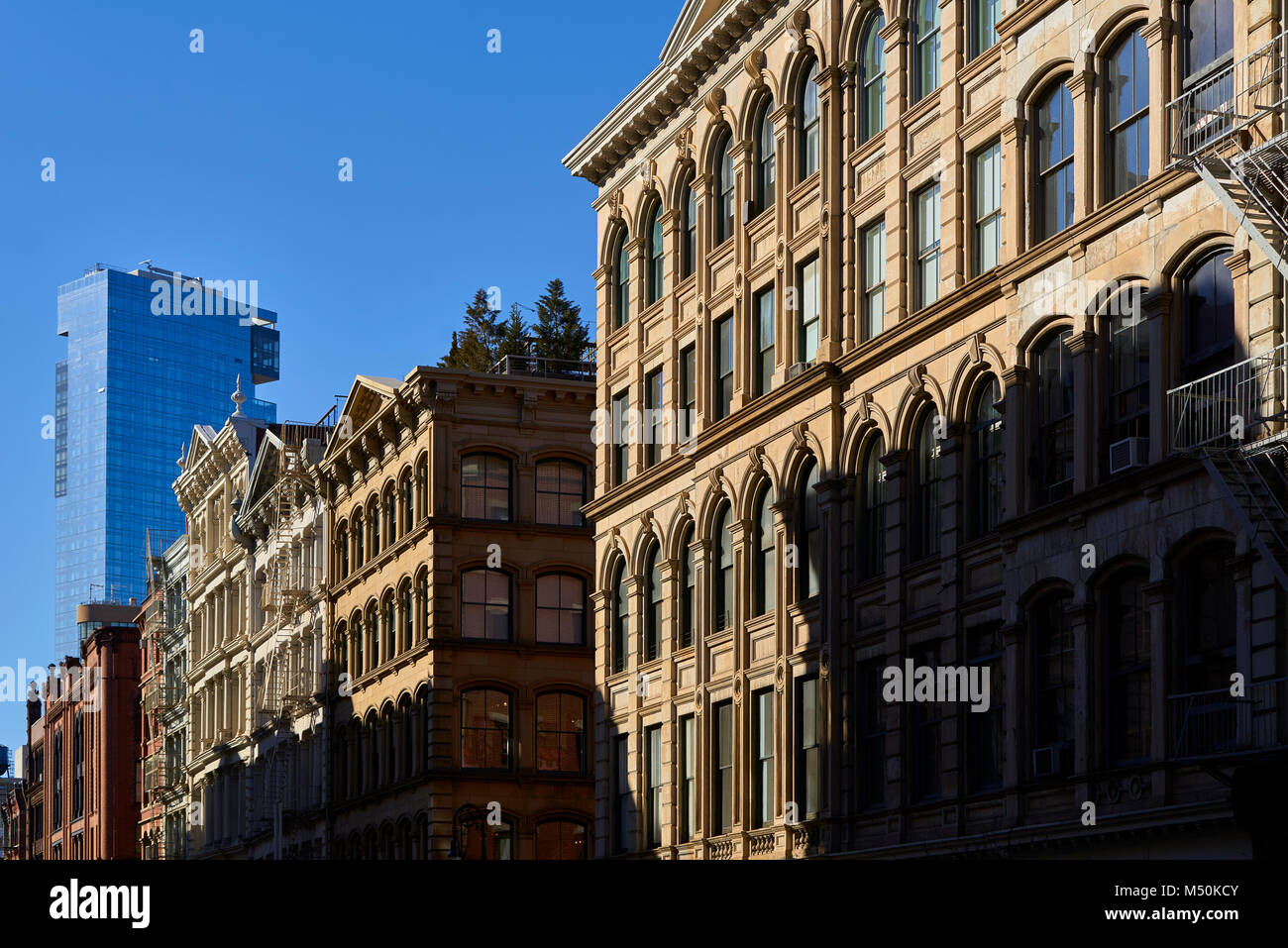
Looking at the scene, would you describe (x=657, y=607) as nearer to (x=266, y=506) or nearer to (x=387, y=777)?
(x=387, y=777)

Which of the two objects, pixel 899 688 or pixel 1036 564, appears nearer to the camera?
pixel 1036 564

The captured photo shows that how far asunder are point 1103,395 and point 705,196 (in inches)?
692

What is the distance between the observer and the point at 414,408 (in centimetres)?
6619

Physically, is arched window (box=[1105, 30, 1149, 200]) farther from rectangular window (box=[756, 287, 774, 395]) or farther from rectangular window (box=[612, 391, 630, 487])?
rectangular window (box=[612, 391, 630, 487])

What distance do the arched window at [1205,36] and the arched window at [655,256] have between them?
21.2 meters

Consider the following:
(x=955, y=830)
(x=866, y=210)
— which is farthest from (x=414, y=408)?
(x=955, y=830)

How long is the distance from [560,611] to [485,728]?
4382 mm

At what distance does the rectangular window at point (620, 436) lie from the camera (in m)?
52.0

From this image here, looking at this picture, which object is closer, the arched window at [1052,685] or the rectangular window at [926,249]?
the arched window at [1052,685]

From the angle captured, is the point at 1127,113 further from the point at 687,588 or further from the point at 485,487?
the point at 485,487

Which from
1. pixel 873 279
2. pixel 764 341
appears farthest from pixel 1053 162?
pixel 764 341

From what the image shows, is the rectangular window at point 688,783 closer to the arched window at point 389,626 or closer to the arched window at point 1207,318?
the arched window at point 1207,318

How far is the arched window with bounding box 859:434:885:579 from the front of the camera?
3925cm

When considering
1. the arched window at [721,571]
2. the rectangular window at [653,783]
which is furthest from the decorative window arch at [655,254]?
the rectangular window at [653,783]
